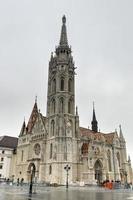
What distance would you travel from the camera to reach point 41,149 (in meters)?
69.8

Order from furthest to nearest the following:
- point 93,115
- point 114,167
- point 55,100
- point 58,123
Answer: point 93,115
point 114,167
point 55,100
point 58,123

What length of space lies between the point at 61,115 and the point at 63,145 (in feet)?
30.5

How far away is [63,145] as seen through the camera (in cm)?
6512

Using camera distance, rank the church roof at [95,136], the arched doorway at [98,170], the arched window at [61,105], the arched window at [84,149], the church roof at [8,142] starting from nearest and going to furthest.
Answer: the arched window at [84,149]
the arched doorway at [98,170]
the arched window at [61,105]
the church roof at [95,136]
the church roof at [8,142]

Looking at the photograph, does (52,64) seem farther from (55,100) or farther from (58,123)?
(58,123)

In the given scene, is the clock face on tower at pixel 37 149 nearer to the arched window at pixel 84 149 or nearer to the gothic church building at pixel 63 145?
the gothic church building at pixel 63 145

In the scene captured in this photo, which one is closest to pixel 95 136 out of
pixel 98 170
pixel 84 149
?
pixel 84 149

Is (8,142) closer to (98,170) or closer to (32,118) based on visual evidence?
(32,118)

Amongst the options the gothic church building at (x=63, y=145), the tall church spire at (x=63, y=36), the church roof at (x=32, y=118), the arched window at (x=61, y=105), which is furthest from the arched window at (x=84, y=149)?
the tall church spire at (x=63, y=36)

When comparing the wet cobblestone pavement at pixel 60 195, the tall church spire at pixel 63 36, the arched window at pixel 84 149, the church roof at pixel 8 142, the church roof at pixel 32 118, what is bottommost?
the wet cobblestone pavement at pixel 60 195

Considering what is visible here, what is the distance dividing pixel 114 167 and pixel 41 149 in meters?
24.8

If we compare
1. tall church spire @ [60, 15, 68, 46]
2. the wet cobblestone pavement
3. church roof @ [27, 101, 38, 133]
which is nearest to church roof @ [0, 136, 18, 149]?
church roof @ [27, 101, 38, 133]

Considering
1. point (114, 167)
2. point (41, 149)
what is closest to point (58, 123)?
point (41, 149)

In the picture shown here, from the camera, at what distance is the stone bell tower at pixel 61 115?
63.8m
